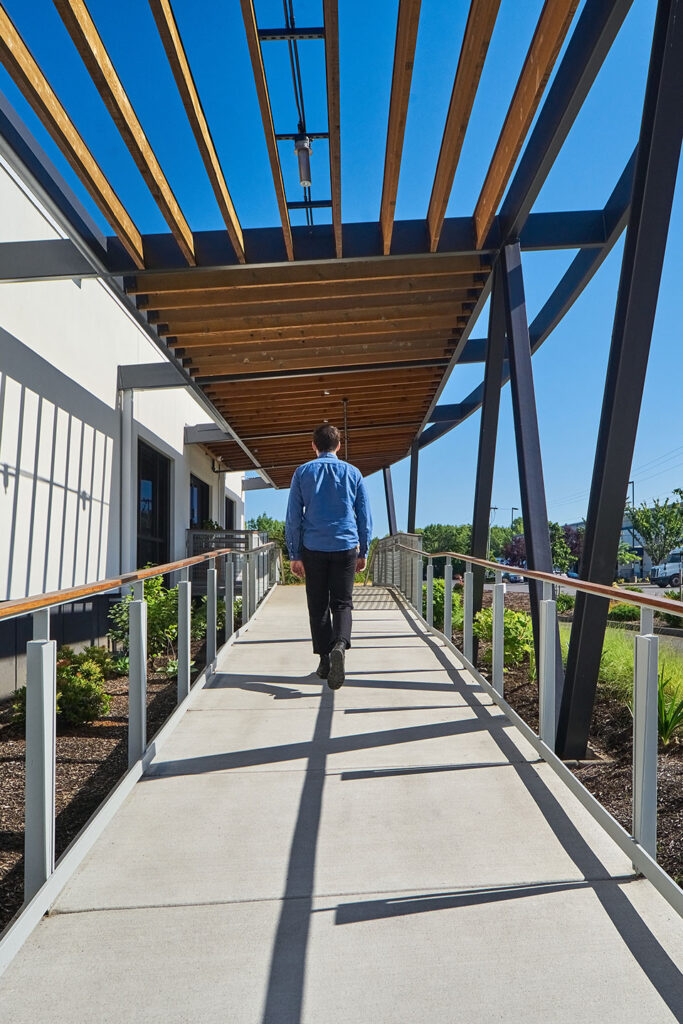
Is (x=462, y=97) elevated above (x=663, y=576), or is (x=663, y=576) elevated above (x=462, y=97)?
(x=462, y=97)

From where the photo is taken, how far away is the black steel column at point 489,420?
22.4ft

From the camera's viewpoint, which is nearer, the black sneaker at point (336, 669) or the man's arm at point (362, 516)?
the black sneaker at point (336, 669)

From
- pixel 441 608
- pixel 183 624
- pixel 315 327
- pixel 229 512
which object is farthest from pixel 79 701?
pixel 229 512

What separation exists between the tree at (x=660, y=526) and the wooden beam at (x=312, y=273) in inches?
1311

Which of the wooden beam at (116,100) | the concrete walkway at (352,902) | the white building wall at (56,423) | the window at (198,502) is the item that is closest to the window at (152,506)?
the white building wall at (56,423)

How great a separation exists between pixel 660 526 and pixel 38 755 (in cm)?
3910

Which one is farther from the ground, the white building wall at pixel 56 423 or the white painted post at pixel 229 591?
the white building wall at pixel 56 423

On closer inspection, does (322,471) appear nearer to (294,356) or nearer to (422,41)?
(422,41)

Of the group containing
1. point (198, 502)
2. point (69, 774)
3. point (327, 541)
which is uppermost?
point (198, 502)

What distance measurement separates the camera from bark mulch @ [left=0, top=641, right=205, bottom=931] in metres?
3.25

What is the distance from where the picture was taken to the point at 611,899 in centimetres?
231

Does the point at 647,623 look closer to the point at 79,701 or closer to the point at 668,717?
the point at 668,717

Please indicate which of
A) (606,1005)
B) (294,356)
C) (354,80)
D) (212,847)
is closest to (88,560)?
(294,356)

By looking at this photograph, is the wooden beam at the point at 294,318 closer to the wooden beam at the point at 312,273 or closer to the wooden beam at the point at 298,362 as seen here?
the wooden beam at the point at 312,273
